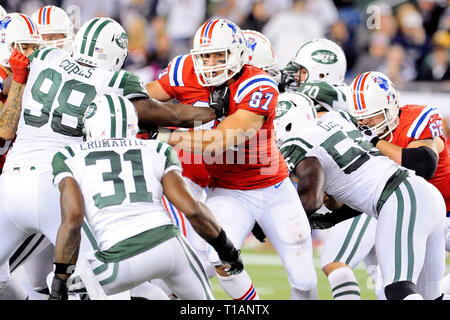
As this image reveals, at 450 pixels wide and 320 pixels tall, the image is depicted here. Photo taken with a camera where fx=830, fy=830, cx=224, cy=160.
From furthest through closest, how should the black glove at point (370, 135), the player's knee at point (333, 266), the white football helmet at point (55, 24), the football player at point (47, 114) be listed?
1. the player's knee at point (333, 266)
2. the white football helmet at point (55, 24)
3. the black glove at point (370, 135)
4. the football player at point (47, 114)

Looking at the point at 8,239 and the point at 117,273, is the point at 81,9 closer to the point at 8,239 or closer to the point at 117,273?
the point at 8,239

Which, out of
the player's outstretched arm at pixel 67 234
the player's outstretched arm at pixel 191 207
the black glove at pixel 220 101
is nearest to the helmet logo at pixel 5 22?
the black glove at pixel 220 101

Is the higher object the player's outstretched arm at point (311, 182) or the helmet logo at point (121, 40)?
the helmet logo at point (121, 40)

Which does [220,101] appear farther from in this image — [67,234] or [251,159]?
[67,234]

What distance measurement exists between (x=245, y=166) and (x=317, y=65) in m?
2.15

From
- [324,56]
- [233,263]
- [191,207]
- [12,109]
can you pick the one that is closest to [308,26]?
[324,56]

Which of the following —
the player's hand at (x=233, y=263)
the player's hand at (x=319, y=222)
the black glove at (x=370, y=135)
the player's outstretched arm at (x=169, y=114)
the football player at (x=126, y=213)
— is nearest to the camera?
the football player at (x=126, y=213)

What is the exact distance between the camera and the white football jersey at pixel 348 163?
5512 millimetres

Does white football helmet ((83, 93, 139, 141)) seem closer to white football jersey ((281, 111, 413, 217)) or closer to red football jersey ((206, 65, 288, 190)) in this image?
red football jersey ((206, 65, 288, 190))

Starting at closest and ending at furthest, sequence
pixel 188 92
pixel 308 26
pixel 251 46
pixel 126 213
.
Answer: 1. pixel 126 213
2. pixel 188 92
3. pixel 251 46
4. pixel 308 26

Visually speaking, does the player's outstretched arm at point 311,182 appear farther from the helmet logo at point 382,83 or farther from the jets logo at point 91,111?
the jets logo at point 91,111

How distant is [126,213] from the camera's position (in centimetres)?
420

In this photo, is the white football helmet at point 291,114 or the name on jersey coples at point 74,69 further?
the white football helmet at point 291,114
